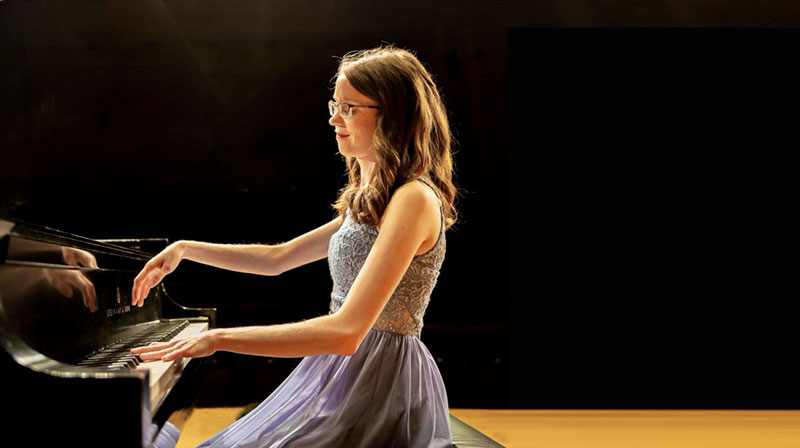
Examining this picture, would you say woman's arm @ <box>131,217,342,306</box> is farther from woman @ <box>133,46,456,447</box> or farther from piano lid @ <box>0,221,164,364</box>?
woman @ <box>133,46,456,447</box>

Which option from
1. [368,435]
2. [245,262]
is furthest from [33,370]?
[245,262]

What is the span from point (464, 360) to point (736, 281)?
1.89m

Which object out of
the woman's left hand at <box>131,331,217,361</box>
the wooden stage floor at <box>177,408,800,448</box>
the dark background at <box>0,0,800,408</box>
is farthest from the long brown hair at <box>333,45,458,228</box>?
the dark background at <box>0,0,800,408</box>

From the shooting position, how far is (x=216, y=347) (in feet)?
4.42

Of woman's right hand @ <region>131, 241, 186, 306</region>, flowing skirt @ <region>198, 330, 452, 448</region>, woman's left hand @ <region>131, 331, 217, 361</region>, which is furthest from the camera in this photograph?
woman's right hand @ <region>131, 241, 186, 306</region>

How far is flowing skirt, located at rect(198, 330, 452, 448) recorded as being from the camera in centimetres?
148

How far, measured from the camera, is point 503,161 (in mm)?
4750

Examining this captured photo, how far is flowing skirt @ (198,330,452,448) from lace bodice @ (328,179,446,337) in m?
0.03

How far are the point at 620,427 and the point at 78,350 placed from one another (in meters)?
3.51

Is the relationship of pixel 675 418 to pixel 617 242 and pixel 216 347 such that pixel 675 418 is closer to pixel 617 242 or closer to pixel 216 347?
pixel 617 242

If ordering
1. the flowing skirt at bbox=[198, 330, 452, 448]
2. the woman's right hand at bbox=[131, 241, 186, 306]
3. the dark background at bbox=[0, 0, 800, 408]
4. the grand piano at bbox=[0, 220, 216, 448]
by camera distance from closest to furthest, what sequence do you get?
the grand piano at bbox=[0, 220, 216, 448] → the flowing skirt at bbox=[198, 330, 452, 448] → the woman's right hand at bbox=[131, 241, 186, 306] → the dark background at bbox=[0, 0, 800, 408]

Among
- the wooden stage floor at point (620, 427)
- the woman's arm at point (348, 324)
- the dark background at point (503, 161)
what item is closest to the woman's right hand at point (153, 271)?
the woman's arm at point (348, 324)

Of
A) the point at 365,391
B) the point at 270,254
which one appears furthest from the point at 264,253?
the point at 365,391

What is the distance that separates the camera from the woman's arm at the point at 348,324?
4.38 ft
